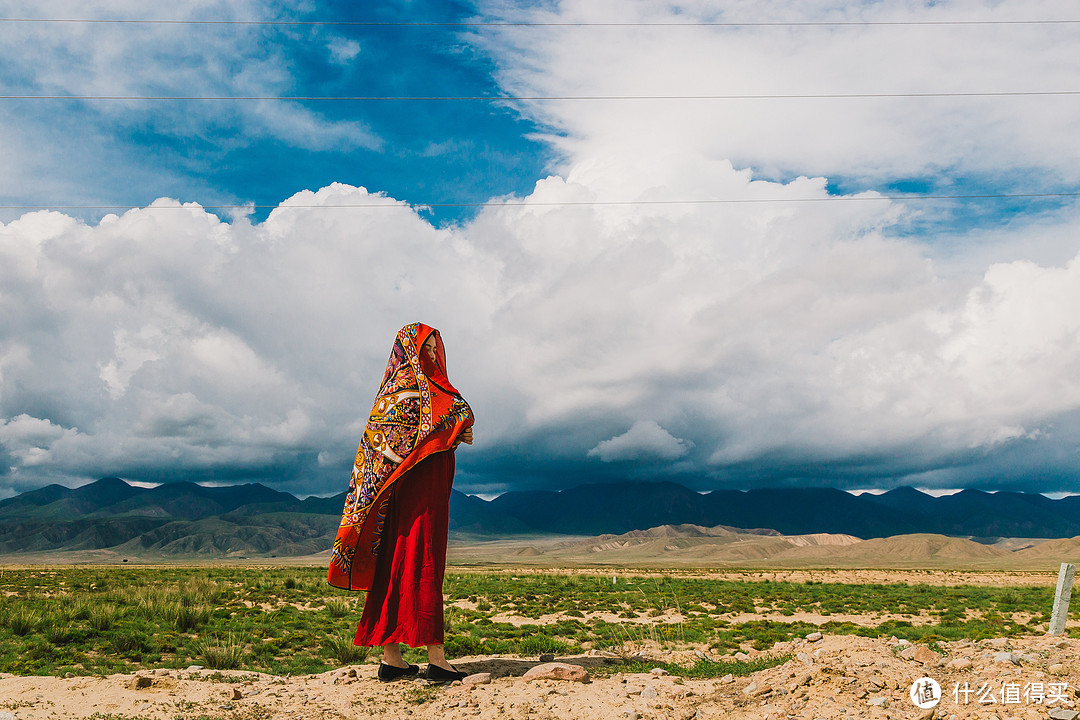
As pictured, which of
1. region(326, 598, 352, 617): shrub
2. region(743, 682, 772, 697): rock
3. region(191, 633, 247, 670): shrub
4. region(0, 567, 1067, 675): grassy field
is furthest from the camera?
region(326, 598, 352, 617): shrub

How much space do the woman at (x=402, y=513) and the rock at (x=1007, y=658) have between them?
5042mm

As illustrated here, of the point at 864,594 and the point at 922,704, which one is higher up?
the point at 922,704

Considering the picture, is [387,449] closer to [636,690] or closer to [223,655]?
[636,690]

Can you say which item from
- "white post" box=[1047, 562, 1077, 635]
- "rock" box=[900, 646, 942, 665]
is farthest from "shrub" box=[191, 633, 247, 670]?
"white post" box=[1047, 562, 1077, 635]

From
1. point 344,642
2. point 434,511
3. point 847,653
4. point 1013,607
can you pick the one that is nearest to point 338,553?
point 434,511

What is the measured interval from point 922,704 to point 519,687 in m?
3.52

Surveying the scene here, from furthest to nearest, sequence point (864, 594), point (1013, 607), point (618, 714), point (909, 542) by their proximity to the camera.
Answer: point (909, 542)
point (864, 594)
point (1013, 607)
point (618, 714)

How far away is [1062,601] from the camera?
9.41 meters

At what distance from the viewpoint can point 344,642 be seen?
1018 centimetres

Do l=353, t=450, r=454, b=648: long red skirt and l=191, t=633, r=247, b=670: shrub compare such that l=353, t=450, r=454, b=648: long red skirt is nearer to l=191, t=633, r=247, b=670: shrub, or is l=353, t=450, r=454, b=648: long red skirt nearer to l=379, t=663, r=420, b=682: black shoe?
l=379, t=663, r=420, b=682: black shoe

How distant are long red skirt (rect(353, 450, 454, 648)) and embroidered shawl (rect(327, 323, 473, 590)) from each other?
0.13m

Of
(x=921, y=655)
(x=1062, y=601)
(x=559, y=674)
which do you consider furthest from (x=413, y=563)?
(x=1062, y=601)

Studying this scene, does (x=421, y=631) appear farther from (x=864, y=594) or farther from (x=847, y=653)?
(x=864, y=594)

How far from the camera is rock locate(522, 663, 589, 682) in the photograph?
7246 millimetres
